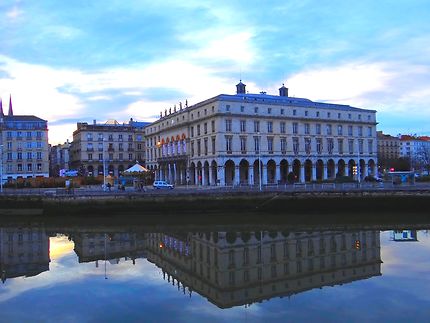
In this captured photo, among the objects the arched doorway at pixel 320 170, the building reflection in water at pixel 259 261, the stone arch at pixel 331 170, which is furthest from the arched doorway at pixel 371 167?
the building reflection in water at pixel 259 261

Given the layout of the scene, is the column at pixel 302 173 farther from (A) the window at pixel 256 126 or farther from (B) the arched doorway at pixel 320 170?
(A) the window at pixel 256 126

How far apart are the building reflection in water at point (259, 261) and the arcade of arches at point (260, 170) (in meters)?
36.2

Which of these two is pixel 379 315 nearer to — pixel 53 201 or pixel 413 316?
pixel 413 316

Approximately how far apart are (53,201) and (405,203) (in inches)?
1431

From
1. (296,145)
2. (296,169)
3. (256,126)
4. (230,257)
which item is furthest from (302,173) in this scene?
(230,257)

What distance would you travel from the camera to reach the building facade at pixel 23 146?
330 ft

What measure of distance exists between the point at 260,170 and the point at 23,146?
59199 mm

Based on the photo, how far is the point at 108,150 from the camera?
118m

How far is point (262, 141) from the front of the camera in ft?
248

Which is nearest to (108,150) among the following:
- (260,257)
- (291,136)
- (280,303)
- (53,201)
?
(291,136)

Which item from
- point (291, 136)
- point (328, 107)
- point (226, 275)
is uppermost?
point (328, 107)

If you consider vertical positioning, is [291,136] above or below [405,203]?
above

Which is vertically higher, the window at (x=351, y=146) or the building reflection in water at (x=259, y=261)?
the window at (x=351, y=146)

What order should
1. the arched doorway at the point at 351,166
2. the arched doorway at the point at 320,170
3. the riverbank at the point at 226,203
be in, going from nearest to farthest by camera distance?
the riverbank at the point at 226,203 → the arched doorway at the point at 320,170 → the arched doorway at the point at 351,166
